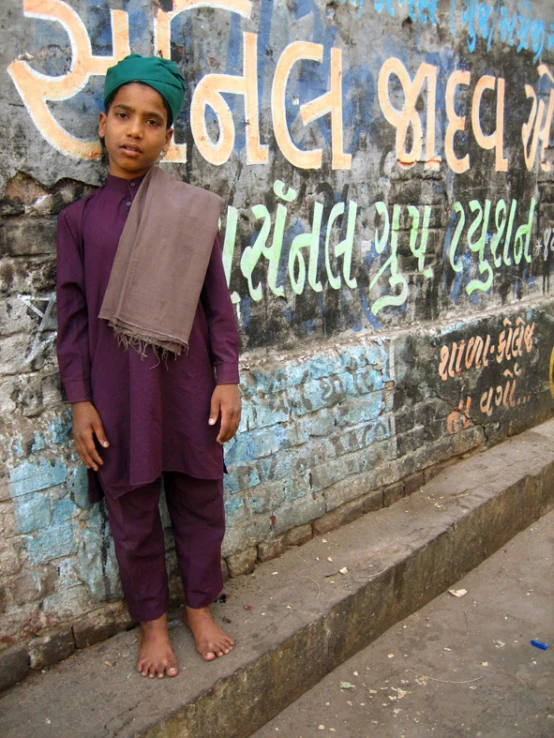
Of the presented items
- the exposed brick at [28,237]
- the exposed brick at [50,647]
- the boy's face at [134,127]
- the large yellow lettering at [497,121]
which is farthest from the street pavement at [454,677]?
the large yellow lettering at [497,121]

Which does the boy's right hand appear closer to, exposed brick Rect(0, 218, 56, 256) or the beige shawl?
the beige shawl

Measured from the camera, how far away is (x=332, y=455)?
3492 millimetres

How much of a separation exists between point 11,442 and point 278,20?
6.35 ft

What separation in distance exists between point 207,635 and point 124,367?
3.30ft

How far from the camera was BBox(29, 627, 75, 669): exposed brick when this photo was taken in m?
2.46

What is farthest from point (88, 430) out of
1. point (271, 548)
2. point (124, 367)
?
point (271, 548)

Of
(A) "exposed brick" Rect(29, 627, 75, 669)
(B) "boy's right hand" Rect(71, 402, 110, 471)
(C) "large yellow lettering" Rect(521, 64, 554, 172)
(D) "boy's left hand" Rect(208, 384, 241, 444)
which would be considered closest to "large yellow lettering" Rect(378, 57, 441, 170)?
(C) "large yellow lettering" Rect(521, 64, 554, 172)

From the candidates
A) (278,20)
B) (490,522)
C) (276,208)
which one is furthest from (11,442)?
(490,522)

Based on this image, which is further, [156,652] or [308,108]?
[308,108]

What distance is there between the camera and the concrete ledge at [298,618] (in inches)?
90.7

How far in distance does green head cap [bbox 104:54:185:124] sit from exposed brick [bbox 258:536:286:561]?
6.14 feet

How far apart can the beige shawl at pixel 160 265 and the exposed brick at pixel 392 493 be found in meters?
1.86

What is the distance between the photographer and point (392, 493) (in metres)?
3.87

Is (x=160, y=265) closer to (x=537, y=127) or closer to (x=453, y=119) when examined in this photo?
(x=453, y=119)
